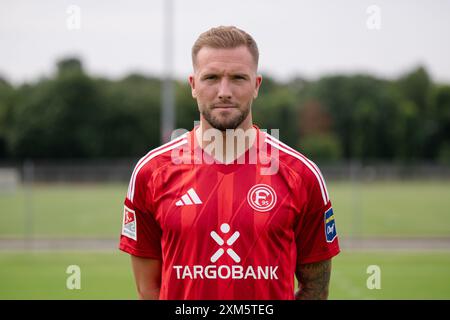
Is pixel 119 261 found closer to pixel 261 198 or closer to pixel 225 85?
pixel 261 198

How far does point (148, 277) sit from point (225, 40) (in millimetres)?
1231

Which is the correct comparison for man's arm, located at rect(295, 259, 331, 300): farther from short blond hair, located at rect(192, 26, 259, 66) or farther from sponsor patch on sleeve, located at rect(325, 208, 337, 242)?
short blond hair, located at rect(192, 26, 259, 66)

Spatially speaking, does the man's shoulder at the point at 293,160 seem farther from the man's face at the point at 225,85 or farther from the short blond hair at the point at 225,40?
the short blond hair at the point at 225,40

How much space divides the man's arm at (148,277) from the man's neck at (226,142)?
635mm

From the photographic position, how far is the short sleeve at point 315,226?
273 cm

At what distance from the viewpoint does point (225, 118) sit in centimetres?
254

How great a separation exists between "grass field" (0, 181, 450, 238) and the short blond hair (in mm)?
11799

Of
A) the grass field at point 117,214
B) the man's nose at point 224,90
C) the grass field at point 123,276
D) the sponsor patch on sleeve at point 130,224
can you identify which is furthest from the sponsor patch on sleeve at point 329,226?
the grass field at point 117,214

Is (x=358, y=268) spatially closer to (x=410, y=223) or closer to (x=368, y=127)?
(x=410, y=223)

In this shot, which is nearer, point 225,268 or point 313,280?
point 225,268

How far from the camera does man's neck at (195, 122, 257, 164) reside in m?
2.64
